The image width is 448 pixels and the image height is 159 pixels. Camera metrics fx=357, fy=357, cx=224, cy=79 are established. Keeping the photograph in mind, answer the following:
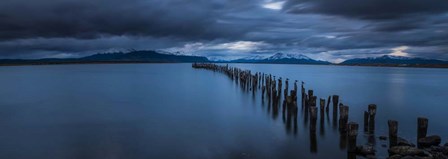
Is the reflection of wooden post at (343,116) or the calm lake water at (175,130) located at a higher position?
the reflection of wooden post at (343,116)

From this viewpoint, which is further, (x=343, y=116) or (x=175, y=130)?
(x=175, y=130)

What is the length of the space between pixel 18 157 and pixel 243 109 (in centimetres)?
1350

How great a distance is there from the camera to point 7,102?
26375 mm

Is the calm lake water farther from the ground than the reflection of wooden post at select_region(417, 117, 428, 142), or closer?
closer

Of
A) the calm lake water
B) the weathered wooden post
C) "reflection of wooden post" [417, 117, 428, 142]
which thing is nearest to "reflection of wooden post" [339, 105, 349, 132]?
the calm lake water

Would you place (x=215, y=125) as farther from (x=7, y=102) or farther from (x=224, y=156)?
(x=7, y=102)

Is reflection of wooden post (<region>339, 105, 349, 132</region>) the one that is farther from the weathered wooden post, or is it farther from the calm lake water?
the weathered wooden post

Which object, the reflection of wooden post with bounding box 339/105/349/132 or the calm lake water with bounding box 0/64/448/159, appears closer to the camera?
the calm lake water with bounding box 0/64/448/159

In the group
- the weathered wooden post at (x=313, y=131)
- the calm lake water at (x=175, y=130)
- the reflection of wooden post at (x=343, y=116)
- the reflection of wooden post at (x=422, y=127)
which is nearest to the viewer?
the calm lake water at (x=175, y=130)

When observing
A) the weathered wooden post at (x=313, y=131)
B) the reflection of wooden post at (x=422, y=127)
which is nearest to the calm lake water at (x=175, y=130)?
the weathered wooden post at (x=313, y=131)

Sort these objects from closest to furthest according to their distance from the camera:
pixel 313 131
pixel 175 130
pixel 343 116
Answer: pixel 343 116, pixel 313 131, pixel 175 130

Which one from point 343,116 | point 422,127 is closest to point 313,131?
point 343,116

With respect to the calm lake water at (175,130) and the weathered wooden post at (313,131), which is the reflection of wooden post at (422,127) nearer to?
the calm lake water at (175,130)

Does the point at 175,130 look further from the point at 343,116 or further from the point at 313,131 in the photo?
the point at 343,116
